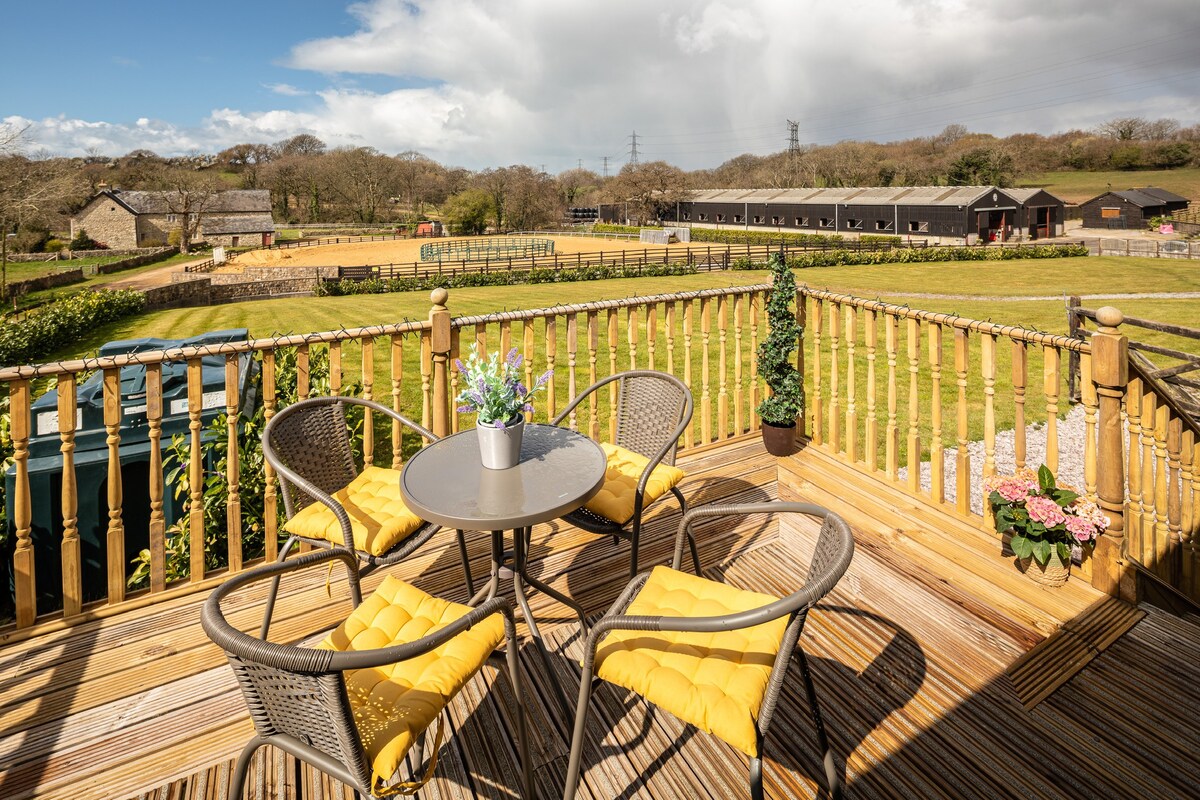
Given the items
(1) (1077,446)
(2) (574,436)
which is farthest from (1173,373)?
(2) (574,436)

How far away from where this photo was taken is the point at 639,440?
9.96 ft

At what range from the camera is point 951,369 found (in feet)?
33.8

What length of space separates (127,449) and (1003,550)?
4.50 meters

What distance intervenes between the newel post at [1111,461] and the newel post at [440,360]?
2888mm

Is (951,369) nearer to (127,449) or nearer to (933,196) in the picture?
(127,449)

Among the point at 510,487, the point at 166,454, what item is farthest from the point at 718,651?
the point at 166,454

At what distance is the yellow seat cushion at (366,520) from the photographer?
2248 mm

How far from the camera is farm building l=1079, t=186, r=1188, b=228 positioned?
4541 centimetres

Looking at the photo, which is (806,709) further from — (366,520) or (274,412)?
(274,412)

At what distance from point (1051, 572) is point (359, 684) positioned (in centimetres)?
280

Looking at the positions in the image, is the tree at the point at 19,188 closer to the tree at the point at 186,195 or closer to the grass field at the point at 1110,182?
the tree at the point at 186,195

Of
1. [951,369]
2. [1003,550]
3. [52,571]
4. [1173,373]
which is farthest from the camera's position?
[951,369]

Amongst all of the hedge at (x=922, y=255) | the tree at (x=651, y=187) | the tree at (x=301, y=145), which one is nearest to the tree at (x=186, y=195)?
the tree at (x=301, y=145)

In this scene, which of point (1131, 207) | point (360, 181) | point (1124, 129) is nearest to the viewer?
point (1131, 207)
